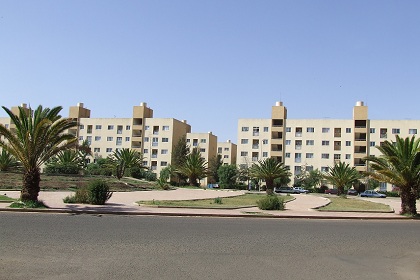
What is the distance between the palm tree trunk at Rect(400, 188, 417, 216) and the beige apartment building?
2593 inches

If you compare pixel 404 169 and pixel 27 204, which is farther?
pixel 404 169

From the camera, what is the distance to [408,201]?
25.4 m

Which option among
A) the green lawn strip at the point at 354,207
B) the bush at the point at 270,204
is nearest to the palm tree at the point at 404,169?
the green lawn strip at the point at 354,207

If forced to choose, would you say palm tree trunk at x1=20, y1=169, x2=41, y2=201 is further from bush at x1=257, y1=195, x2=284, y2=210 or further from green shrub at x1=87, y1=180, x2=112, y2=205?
bush at x1=257, y1=195, x2=284, y2=210

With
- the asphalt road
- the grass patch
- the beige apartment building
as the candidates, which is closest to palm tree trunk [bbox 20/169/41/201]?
→ the grass patch

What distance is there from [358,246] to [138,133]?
94.0 meters

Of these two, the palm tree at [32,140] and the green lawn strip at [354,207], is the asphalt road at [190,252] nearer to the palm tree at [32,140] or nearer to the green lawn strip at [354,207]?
the palm tree at [32,140]

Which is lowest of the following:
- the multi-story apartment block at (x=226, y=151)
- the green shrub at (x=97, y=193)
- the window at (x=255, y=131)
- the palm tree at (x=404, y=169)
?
the green shrub at (x=97, y=193)

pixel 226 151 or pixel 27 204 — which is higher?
pixel 226 151

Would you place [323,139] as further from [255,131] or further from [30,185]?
[30,185]

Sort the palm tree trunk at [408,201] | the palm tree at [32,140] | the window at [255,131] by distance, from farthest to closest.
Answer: the window at [255,131]
the palm tree trunk at [408,201]
the palm tree at [32,140]

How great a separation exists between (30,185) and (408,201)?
819 inches

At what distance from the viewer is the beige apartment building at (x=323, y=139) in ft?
298

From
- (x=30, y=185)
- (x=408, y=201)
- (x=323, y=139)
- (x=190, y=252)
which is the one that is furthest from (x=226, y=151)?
(x=190, y=252)
